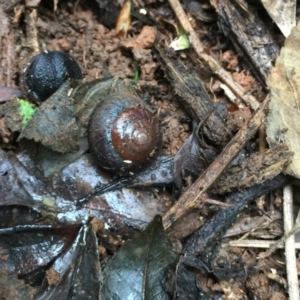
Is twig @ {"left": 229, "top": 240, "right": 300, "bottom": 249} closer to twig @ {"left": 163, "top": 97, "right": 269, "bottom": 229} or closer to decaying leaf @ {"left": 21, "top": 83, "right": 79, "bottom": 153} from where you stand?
twig @ {"left": 163, "top": 97, "right": 269, "bottom": 229}

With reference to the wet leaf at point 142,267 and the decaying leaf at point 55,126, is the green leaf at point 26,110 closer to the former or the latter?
the decaying leaf at point 55,126

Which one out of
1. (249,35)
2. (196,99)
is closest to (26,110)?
(196,99)

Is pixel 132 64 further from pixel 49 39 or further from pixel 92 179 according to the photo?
pixel 92 179

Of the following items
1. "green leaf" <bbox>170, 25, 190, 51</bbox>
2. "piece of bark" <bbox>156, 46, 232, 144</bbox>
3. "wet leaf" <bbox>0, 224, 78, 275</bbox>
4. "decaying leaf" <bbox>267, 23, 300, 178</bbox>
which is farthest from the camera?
"green leaf" <bbox>170, 25, 190, 51</bbox>

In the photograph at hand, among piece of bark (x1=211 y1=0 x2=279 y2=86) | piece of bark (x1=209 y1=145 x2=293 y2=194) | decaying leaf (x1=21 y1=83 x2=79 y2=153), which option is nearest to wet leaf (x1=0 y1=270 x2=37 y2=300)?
decaying leaf (x1=21 y1=83 x2=79 y2=153)

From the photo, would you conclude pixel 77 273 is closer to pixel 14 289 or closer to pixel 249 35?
pixel 14 289

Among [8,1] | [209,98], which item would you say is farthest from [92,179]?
[8,1]

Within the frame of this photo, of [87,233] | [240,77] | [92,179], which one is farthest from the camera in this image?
[240,77]
